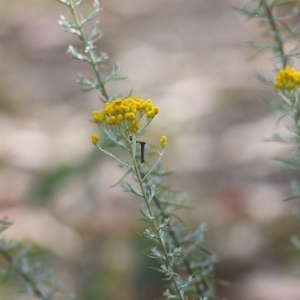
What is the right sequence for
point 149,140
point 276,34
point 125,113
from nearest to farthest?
point 125,113 < point 276,34 < point 149,140

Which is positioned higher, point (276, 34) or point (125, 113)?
point (276, 34)

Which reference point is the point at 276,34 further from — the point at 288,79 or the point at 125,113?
the point at 125,113

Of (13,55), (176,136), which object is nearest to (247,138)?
(176,136)

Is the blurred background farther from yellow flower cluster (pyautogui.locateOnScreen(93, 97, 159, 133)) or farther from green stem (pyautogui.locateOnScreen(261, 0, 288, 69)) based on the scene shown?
yellow flower cluster (pyautogui.locateOnScreen(93, 97, 159, 133))

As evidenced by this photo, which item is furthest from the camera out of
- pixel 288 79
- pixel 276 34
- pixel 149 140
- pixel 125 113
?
pixel 149 140

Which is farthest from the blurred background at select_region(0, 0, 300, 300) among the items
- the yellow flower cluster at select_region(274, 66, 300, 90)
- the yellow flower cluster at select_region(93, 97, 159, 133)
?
the yellow flower cluster at select_region(93, 97, 159, 133)

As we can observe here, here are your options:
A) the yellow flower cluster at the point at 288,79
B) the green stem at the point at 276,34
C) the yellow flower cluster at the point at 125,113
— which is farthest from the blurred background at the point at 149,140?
the yellow flower cluster at the point at 125,113

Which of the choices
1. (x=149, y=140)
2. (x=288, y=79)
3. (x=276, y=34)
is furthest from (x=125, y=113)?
(x=149, y=140)
